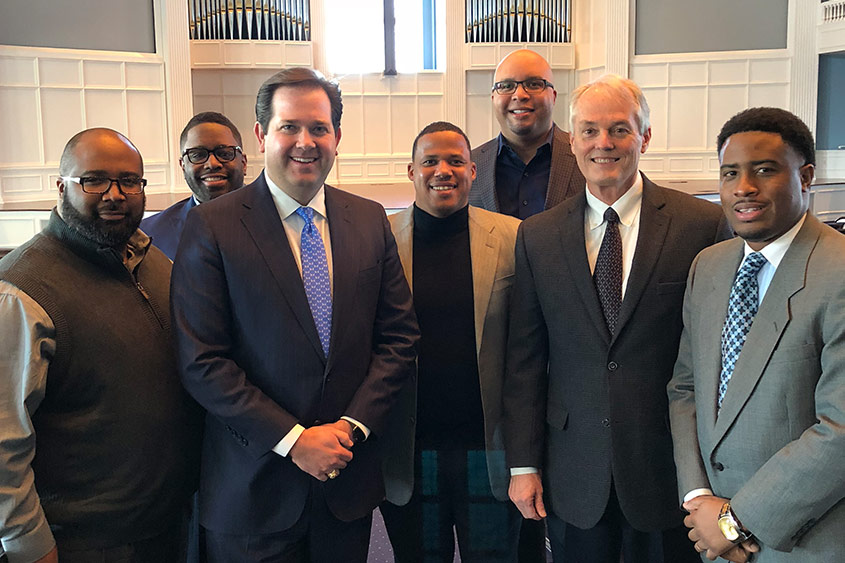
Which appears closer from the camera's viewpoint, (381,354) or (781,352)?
(781,352)

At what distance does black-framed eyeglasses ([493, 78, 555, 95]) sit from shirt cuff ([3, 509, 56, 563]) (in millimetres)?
2092

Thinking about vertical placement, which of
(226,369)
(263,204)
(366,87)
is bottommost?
(226,369)

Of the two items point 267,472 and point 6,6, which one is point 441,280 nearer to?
point 267,472

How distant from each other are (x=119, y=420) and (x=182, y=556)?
470 millimetres

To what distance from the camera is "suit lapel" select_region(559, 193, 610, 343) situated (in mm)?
1892

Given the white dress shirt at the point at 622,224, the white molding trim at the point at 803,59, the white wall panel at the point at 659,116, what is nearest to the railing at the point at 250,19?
the white wall panel at the point at 659,116

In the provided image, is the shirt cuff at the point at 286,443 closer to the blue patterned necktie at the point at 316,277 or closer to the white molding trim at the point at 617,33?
the blue patterned necktie at the point at 316,277

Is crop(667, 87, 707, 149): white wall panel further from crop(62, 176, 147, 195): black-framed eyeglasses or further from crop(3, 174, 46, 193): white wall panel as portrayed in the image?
crop(62, 176, 147, 195): black-framed eyeglasses

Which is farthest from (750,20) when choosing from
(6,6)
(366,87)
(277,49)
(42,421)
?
(42,421)

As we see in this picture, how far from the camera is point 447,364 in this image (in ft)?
7.23

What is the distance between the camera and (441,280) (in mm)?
2236

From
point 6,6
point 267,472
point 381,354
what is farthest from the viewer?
point 6,6

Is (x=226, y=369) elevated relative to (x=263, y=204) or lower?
lower

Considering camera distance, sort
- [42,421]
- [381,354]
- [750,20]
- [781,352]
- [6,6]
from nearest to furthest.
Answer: [781,352] → [42,421] → [381,354] → [6,6] → [750,20]
